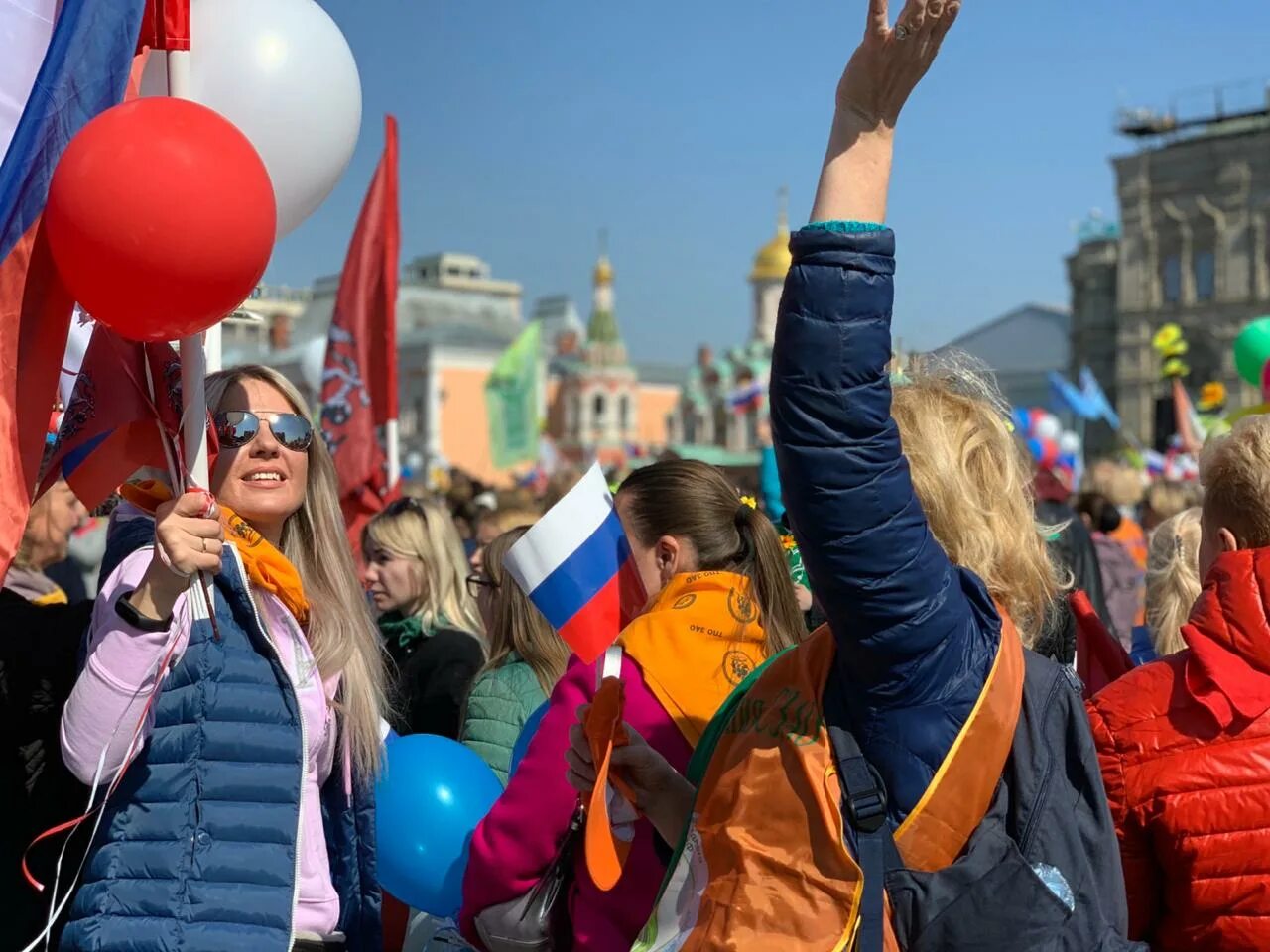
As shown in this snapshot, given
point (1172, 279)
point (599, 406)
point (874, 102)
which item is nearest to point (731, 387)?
point (599, 406)

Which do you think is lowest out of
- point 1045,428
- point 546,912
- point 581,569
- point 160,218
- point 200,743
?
point 546,912

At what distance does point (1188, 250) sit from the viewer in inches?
1880

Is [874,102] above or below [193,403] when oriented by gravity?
above

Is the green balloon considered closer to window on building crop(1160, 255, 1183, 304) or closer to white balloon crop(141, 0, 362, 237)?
white balloon crop(141, 0, 362, 237)

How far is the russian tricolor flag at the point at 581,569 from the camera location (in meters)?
3.07

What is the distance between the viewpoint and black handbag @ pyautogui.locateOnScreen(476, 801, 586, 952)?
257cm

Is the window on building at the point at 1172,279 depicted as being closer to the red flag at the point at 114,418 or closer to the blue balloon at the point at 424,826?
the blue balloon at the point at 424,826

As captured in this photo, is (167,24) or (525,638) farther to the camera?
(525,638)

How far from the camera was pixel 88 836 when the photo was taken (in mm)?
2631

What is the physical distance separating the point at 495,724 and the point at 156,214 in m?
1.94

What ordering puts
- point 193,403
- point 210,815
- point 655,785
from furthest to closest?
point 193,403 < point 210,815 < point 655,785

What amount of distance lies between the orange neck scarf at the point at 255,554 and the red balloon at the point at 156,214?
431 mm

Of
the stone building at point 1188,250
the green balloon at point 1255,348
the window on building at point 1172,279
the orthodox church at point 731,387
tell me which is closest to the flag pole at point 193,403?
the green balloon at point 1255,348

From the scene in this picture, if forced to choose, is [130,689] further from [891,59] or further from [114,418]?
[891,59]
